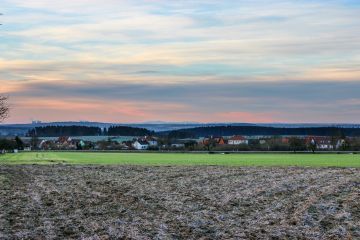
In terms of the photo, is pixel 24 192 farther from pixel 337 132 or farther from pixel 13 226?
pixel 337 132

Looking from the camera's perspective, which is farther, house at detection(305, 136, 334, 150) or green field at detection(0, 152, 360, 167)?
house at detection(305, 136, 334, 150)

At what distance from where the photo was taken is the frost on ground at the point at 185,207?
16.5 m

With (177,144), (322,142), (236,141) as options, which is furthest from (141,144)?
(322,142)

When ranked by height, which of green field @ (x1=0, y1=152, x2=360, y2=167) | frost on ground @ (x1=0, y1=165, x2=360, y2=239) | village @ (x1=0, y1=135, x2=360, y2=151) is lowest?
frost on ground @ (x1=0, y1=165, x2=360, y2=239)

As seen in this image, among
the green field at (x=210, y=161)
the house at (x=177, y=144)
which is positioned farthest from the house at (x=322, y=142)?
the green field at (x=210, y=161)

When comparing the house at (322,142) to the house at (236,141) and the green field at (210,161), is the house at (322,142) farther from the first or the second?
the green field at (210,161)

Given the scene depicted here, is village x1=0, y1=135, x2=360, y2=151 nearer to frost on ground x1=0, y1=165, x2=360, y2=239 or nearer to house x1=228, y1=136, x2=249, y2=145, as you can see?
house x1=228, y1=136, x2=249, y2=145

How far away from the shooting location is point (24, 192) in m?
25.3

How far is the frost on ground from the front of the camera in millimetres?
16531

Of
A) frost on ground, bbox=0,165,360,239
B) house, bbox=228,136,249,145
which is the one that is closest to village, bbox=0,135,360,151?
house, bbox=228,136,249,145

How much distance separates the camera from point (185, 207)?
67.8 ft

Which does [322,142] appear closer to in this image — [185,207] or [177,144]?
[177,144]

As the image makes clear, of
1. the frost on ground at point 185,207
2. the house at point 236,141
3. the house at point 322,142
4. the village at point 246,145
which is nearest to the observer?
the frost on ground at point 185,207

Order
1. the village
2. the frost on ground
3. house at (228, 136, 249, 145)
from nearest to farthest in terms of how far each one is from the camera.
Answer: the frost on ground, the village, house at (228, 136, 249, 145)
